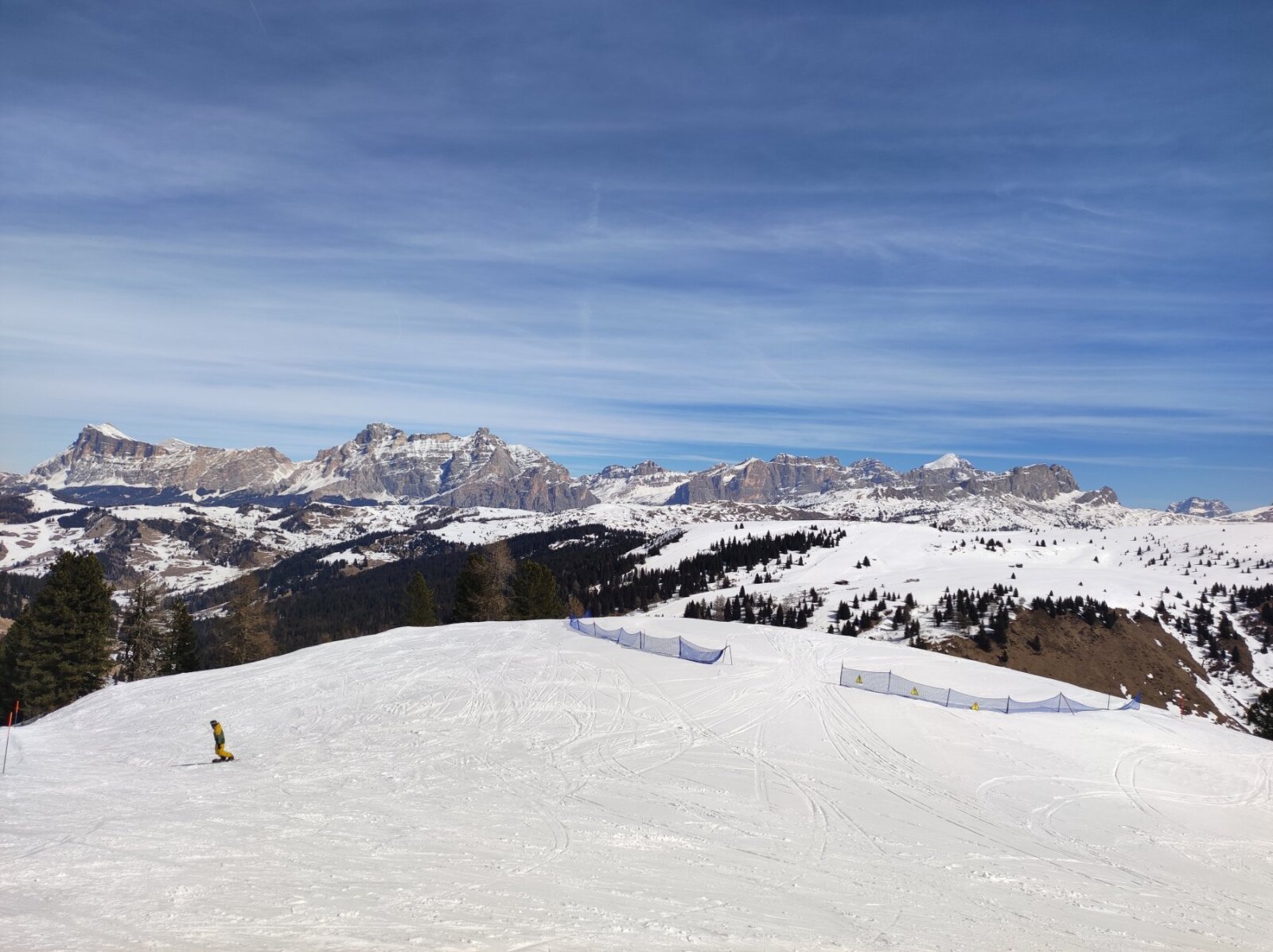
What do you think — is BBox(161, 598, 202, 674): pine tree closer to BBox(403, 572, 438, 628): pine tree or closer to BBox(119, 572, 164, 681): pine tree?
BBox(119, 572, 164, 681): pine tree

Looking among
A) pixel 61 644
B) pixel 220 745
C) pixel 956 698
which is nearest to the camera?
pixel 220 745

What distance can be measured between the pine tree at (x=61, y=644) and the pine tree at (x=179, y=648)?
10639 millimetres

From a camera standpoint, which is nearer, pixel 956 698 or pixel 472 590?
pixel 956 698

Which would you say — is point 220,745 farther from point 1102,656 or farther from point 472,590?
point 1102,656

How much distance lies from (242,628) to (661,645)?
39779mm

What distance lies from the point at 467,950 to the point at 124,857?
7.54 meters

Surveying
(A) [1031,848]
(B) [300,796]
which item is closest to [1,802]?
(B) [300,796]

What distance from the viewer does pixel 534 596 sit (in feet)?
229

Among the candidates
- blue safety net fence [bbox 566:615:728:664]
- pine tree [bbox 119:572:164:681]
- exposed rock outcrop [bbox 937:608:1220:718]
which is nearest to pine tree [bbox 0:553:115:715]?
pine tree [bbox 119:572:164:681]

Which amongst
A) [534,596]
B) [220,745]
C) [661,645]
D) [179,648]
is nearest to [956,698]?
[661,645]

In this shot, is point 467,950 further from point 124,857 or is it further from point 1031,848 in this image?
point 1031,848

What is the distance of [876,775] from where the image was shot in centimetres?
2081

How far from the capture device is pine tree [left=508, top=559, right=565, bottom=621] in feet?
227

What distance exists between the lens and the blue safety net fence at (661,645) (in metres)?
36.5
